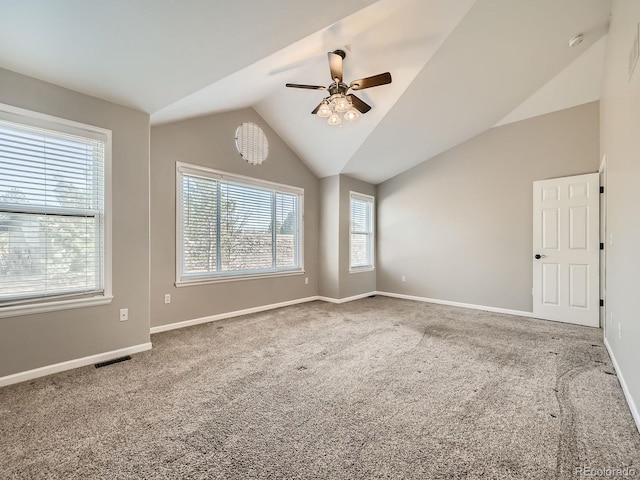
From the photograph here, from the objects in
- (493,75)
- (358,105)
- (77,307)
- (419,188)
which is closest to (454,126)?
(493,75)

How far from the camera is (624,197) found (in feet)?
7.43

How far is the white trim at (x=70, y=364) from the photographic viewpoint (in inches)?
91.1

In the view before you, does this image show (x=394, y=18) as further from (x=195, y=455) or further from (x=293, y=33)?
(x=195, y=455)

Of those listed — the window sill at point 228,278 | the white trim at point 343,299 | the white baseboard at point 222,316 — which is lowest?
the white trim at point 343,299

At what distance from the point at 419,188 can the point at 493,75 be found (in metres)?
2.38

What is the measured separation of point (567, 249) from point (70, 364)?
6.12 meters

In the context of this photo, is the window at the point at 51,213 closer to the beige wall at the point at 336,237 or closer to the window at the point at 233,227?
the window at the point at 233,227

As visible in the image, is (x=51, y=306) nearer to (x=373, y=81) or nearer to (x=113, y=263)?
(x=113, y=263)

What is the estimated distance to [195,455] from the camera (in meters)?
1.53

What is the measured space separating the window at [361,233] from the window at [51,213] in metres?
4.12

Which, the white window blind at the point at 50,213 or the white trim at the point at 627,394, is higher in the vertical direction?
the white window blind at the point at 50,213

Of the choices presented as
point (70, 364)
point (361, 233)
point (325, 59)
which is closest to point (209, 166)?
point (325, 59)

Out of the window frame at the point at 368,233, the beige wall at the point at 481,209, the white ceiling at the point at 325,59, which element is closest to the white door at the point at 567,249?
the beige wall at the point at 481,209

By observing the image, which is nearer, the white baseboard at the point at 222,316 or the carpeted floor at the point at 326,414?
the carpeted floor at the point at 326,414
